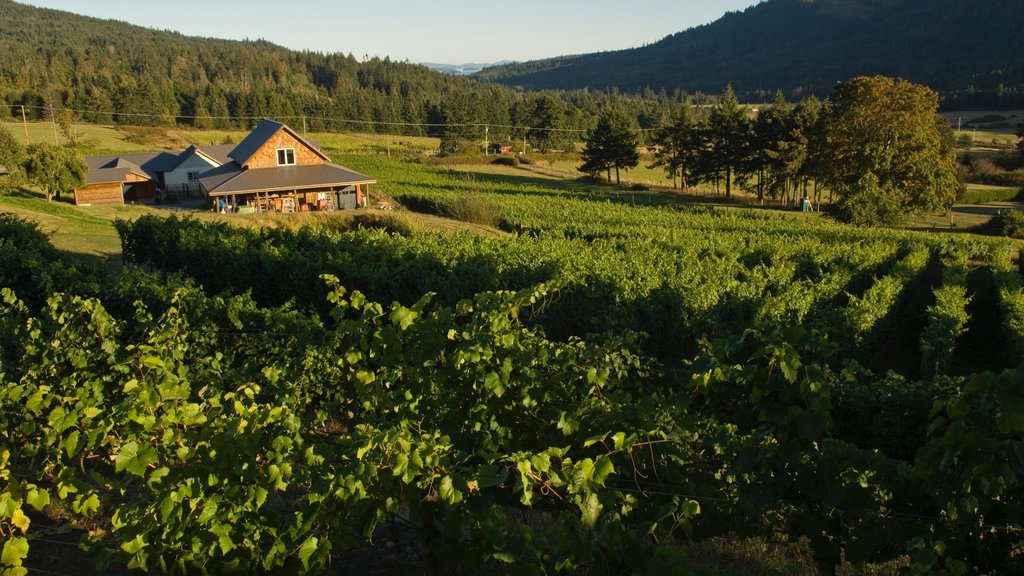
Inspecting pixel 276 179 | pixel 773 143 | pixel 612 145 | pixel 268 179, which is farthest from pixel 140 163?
pixel 773 143

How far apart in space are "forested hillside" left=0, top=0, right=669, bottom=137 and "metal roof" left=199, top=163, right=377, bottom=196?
177ft

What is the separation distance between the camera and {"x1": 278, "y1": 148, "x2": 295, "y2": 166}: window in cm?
4075

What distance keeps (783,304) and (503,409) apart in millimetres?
9252

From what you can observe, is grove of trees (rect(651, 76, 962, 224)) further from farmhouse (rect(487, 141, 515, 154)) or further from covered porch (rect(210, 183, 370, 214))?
farmhouse (rect(487, 141, 515, 154))

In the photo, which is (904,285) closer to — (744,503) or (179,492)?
(744,503)

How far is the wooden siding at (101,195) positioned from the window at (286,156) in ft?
30.8

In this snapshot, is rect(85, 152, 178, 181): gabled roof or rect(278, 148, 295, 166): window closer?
rect(278, 148, 295, 166): window

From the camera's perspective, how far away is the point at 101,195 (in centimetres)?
4019

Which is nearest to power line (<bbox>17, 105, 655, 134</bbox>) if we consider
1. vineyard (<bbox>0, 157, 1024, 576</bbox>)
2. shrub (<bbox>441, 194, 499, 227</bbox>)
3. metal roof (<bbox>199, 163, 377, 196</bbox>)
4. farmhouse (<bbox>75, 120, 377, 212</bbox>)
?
farmhouse (<bbox>75, 120, 377, 212</bbox>)

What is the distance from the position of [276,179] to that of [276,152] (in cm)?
269

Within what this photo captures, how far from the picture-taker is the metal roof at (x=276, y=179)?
37281 millimetres

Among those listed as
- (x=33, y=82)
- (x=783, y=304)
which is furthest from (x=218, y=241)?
(x=33, y=82)

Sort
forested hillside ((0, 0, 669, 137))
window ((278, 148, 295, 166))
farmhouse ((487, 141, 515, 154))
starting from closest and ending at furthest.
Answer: window ((278, 148, 295, 166)) < farmhouse ((487, 141, 515, 154)) < forested hillside ((0, 0, 669, 137))

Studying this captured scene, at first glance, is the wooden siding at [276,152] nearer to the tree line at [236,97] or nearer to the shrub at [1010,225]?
the shrub at [1010,225]
